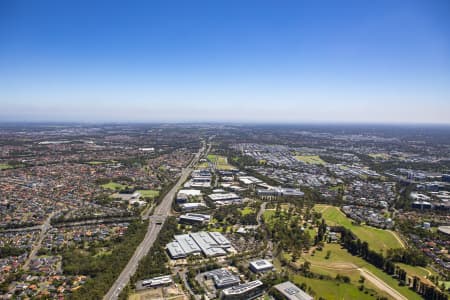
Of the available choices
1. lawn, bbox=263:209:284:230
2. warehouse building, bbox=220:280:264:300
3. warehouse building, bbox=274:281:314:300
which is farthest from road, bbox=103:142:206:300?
lawn, bbox=263:209:284:230

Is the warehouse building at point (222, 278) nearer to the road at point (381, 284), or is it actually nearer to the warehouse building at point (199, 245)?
the warehouse building at point (199, 245)

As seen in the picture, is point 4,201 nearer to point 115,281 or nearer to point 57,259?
point 57,259

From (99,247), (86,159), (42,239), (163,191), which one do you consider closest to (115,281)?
(99,247)

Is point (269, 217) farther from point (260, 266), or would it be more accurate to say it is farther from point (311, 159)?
point (311, 159)

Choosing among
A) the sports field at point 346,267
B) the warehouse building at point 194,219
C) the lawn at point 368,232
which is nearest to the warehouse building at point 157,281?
the sports field at point 346,267

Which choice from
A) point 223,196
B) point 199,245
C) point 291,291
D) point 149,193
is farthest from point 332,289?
point 149,193

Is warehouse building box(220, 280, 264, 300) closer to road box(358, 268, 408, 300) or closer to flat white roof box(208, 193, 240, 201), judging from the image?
road box(358, 268, 408, 300)

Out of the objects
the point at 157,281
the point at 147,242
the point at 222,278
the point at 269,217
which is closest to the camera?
the point at 157,281
